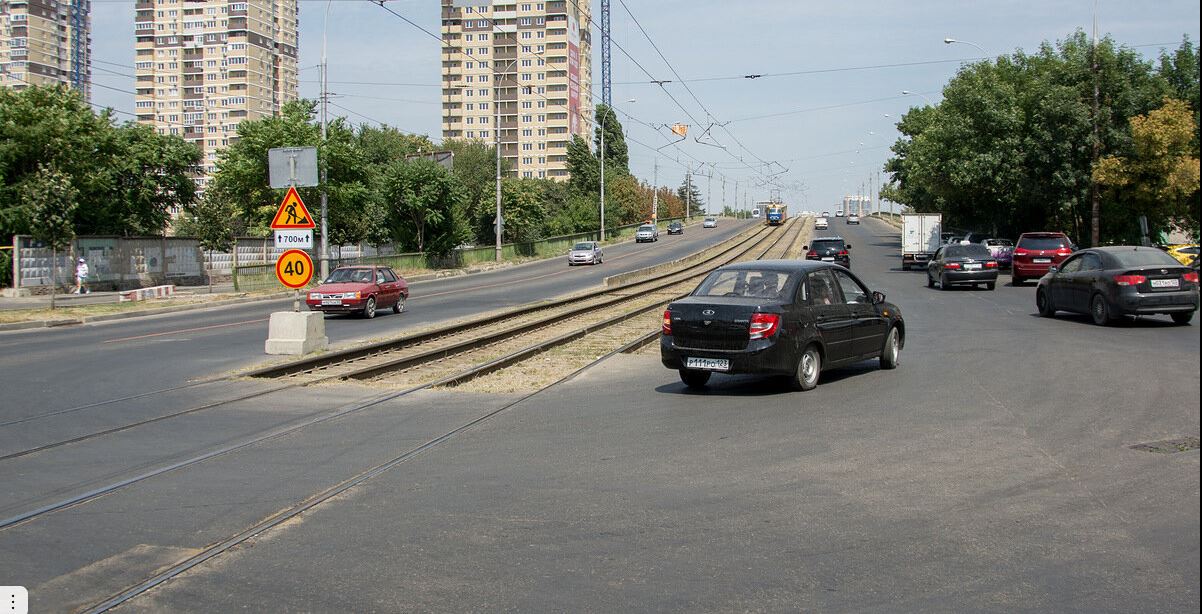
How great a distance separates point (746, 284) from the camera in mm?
11977

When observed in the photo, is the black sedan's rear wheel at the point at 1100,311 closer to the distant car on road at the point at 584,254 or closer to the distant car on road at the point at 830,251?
the distant car on road at the point at 830,251

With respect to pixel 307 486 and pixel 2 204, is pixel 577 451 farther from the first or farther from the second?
pixel 2 204

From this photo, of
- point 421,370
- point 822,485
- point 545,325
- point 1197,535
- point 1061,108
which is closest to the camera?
point 1197,535

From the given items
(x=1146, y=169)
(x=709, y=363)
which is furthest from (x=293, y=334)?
(x=1146, y=169)

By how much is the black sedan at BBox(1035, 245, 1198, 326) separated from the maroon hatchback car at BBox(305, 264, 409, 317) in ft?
55.2

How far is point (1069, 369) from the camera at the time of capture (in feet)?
40.1

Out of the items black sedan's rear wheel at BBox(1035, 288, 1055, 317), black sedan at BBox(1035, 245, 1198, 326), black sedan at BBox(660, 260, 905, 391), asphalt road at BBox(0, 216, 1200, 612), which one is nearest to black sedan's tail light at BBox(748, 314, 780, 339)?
black sedan at BBox(660, 260, 905, 391)

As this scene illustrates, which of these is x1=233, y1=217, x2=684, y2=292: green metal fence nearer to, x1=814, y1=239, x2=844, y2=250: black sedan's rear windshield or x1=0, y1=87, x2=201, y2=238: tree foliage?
x1=0, y1=87, x2=201, y2=238: tree foliage

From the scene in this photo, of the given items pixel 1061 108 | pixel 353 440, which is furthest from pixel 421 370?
pixel 1061 108

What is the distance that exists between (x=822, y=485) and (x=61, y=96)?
155ft

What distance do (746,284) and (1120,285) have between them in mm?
9126

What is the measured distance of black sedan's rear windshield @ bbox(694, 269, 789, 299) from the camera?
11.7 m

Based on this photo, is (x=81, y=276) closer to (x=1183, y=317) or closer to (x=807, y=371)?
(x=807, y=371)

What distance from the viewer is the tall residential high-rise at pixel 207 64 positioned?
15762cm
